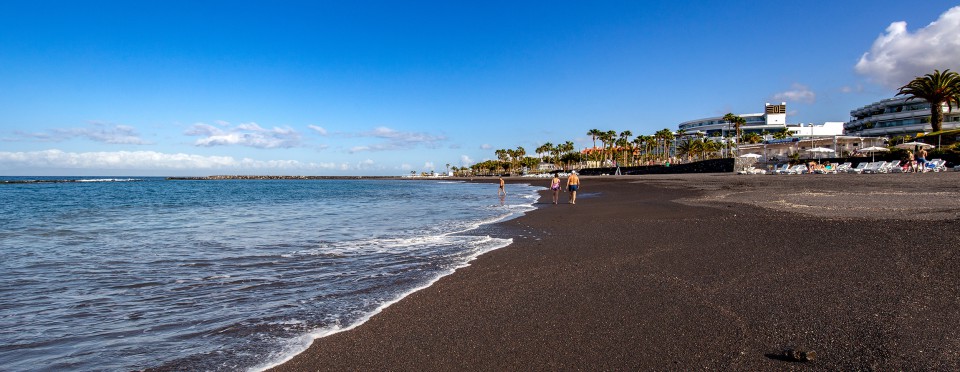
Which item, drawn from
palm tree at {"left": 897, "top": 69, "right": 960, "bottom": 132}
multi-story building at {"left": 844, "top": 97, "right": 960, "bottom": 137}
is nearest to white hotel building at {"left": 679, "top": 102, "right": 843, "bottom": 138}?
multi-story building at {"left": 844, "top": 97, "right": 960, "bottom": 137}

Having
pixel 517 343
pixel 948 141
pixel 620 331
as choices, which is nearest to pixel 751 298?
pixel 620 331

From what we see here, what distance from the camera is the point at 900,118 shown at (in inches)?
2945

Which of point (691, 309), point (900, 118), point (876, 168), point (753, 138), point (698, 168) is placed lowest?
point (691, 309)

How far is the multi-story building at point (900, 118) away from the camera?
70.7 metres

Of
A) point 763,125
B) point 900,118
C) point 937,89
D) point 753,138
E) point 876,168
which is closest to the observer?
point 876,168

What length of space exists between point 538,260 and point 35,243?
1362 cm

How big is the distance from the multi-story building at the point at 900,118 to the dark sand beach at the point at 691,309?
8718cm

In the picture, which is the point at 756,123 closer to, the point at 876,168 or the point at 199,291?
the point at 876,168

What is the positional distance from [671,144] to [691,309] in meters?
125

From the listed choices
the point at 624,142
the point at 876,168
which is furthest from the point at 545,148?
the point at 876,168

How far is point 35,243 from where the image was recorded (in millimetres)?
12375

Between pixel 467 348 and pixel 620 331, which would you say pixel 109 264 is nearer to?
pixel 467 348

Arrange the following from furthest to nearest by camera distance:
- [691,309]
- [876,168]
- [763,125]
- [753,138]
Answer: [763,125]
[753,138]
[876,168]
[691,309]

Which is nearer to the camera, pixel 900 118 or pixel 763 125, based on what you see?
pixel 900 118
